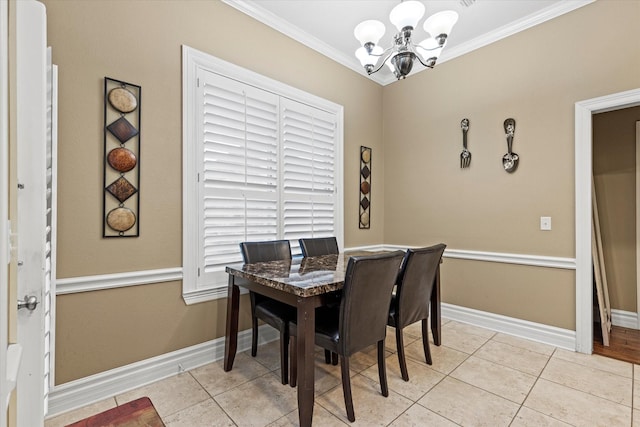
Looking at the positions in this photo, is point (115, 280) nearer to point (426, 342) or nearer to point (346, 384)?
point (346, 384)

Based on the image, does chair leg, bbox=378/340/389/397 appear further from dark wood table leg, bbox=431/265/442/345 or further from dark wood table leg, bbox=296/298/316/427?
dark wood table leg, bbox=431/265/442/345

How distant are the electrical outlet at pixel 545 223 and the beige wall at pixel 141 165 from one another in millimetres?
2835

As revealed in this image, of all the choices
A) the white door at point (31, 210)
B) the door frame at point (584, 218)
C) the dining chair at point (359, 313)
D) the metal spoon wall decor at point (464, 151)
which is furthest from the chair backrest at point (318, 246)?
the door frame at point (584, 218)

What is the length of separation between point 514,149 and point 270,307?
2714mm

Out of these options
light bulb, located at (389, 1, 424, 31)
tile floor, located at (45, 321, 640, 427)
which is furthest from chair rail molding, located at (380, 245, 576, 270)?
light bulb, located at (389, 1, 424, 31)

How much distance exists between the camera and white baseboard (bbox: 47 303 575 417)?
6.07 feet

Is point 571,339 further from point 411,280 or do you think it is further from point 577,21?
point 577,21

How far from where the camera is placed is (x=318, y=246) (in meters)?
2.94

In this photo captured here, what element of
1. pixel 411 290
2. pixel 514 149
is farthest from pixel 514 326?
pixel 514 149

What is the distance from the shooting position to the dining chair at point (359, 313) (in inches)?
65.1

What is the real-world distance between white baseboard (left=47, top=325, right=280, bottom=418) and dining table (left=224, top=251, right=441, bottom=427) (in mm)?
235

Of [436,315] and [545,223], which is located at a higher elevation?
[545,223]

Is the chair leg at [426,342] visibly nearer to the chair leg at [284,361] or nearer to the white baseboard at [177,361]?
the white baseboard at [177,361]

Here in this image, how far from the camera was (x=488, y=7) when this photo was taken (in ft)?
8.86
